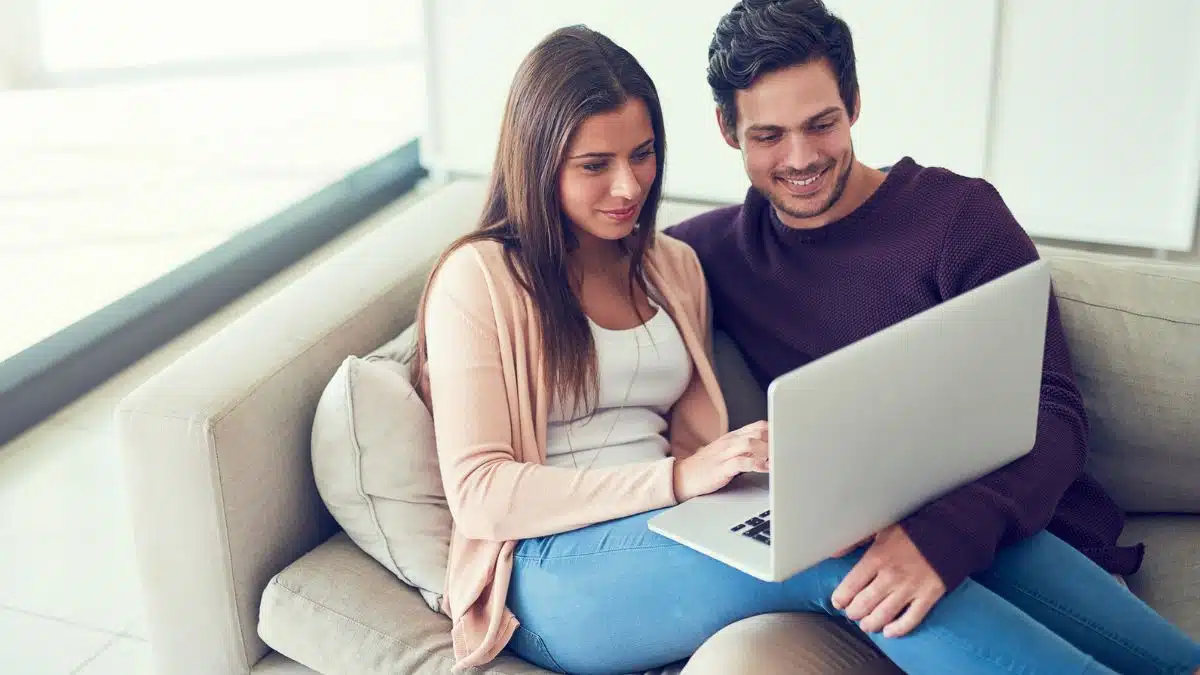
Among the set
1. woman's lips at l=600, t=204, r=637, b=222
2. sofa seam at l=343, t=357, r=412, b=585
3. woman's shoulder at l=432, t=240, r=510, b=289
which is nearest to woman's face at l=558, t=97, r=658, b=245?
woman's lips at l=600, t=204, r=637, b=222

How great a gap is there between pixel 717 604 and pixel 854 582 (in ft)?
0.56

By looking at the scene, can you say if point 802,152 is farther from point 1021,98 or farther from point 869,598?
point 1021,98

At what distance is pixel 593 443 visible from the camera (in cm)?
166

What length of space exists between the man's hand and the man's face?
1.82ft

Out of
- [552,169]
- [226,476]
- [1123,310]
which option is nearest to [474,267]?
[552,169]

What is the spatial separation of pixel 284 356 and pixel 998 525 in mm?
915

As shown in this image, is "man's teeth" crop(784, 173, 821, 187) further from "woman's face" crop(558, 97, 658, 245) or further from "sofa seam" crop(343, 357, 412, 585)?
"sofa seam" crop(343, 357, 412, 585)

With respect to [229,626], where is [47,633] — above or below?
below

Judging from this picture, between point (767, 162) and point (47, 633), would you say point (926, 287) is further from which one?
point (47, 633)

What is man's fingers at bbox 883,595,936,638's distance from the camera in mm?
1324

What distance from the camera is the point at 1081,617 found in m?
1.43

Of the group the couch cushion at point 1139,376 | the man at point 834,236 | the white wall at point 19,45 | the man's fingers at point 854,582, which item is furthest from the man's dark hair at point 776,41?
the white wall at point 19,45

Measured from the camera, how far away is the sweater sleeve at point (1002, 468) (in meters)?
1.37

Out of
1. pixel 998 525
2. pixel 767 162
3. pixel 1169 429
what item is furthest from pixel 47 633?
pixel 1169 429
